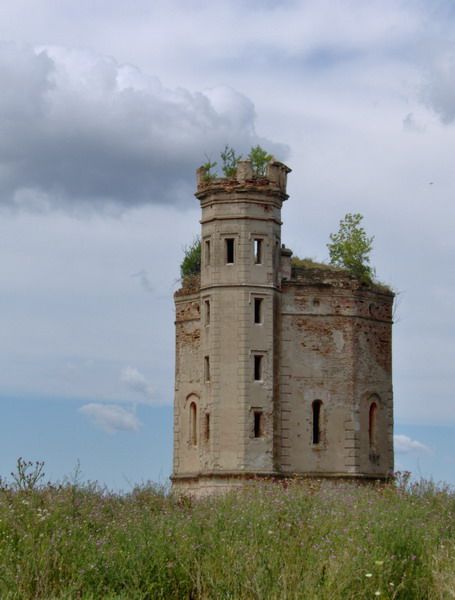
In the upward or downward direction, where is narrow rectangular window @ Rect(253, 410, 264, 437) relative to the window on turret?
downward

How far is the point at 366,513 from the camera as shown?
21.9 m

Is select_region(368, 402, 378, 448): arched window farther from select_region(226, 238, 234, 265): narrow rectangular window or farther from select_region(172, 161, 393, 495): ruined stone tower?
select_region(226, 238, 234, 265): narrow rectangular window

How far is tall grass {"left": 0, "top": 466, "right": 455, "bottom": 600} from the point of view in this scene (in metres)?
18.2

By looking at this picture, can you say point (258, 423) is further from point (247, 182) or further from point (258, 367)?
point (247, 182)

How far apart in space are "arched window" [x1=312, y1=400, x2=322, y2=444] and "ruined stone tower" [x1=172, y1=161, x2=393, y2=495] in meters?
0.03

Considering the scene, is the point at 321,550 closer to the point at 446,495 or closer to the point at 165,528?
the point at 165,528

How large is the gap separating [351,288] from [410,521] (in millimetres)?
22716

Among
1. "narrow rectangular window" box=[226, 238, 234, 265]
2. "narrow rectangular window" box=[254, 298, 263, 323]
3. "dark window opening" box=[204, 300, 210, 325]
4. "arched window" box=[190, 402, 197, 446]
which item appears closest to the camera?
"narrow rectangular window" box=[254, 298, 263, 323]

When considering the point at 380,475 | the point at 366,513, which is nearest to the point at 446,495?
the point at 366,513

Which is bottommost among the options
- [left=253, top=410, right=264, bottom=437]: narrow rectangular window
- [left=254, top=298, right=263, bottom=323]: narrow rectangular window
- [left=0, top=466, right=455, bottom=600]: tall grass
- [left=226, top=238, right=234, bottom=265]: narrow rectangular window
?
[left=0, top=466, right=455, bottom=600]: tall grass

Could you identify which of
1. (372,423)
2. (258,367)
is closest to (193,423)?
(258,367)

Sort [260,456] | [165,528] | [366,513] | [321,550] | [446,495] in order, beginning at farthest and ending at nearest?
[260,456] → [446,495] → [366,513] → [165,528] → [321,550]

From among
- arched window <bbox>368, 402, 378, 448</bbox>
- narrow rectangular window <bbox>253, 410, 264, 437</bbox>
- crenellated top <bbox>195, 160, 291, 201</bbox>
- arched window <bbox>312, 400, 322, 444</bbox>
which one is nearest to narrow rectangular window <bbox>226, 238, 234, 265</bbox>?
crenellated top <bbox>195, 160, 291, 201</bbox>

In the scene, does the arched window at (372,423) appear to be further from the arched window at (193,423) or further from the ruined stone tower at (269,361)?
the arched window at (193,423)
